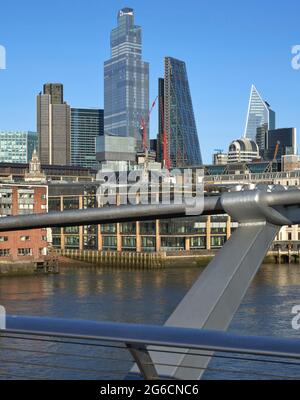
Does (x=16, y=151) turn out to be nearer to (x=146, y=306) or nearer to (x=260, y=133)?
(x=260, y=133)

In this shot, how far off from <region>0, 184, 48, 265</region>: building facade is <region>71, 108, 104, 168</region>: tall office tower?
46.2 metres

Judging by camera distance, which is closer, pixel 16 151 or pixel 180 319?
pixel 180 319

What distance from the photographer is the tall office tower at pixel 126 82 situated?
69875mm

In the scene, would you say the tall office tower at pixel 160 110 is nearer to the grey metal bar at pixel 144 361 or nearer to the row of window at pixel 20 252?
the row of window at pixel 20 252

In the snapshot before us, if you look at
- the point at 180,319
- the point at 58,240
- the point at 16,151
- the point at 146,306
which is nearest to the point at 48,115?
the point at 16,151

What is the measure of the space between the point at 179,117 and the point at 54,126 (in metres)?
11.3

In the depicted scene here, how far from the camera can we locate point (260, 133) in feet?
195

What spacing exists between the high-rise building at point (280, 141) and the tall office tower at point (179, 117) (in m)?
5.86

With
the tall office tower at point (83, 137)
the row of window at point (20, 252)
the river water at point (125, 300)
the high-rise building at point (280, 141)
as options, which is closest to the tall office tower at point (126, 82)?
the tall office tower at point (83, 137)

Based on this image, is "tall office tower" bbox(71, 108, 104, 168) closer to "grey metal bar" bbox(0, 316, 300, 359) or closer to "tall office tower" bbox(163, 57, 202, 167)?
"tall office tower" bbox(163, 57, 202, 167)

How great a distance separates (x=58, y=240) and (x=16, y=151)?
35350mm

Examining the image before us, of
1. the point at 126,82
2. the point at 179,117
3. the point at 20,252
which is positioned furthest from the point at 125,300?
the point at 126,82

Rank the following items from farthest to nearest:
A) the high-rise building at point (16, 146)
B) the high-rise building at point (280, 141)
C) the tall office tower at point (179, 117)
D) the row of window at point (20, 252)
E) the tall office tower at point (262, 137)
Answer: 1. the tall office tower at point (262, 137)
2. the tall office tower at point (179, 117)
3. the high-rise building at point (16, 146)
4. the high-rise building at point (280, 141)
5. the row of window at point (20, 252)

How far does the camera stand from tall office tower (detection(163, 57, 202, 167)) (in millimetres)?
56031
